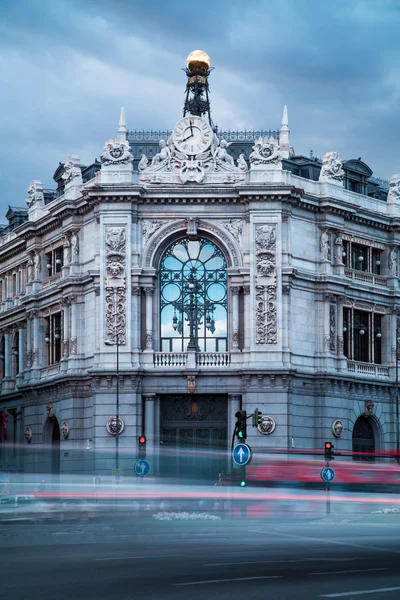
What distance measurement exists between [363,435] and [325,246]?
13.3 m

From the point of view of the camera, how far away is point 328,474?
2247 inches

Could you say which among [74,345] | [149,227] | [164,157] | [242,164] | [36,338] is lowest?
[74,345]

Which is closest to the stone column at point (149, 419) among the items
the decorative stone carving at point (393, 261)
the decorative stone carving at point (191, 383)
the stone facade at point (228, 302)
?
the stone facade at point (228, 302)

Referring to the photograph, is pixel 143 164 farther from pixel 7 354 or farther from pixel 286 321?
pixel 7 354

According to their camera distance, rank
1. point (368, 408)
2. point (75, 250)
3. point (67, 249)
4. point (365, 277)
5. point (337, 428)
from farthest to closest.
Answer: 1. point (365, 277)
2. point (67, 249)
3. point (368, 408)
4. point (75, 250)
5. point (337, 428)

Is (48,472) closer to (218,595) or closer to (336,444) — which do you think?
(336,444)

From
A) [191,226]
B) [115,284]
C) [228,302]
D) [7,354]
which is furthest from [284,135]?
[7,354]

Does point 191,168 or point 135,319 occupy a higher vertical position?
point 191,168

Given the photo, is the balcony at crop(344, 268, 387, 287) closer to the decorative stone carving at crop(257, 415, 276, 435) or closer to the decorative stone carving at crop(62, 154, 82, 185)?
the decorative stone carving at crop(257, 415, 276, 435)

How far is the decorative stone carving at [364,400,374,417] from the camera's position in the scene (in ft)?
262

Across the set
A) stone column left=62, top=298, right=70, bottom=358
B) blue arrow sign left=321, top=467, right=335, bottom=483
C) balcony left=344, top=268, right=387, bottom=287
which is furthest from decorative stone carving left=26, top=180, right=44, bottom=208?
blue arrow sign left=321, top=467, right=335, bottom=483

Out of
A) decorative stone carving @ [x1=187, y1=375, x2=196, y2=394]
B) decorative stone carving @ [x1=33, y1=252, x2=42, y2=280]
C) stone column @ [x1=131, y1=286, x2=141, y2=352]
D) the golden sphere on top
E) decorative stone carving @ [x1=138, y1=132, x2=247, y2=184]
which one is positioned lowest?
decorative stone carving @ [x1=187, y1=375, x2=196, y2=394]

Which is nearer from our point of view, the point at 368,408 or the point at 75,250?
the point at 75,250

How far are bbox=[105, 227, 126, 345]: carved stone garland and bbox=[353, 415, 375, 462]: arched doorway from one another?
18.1m
